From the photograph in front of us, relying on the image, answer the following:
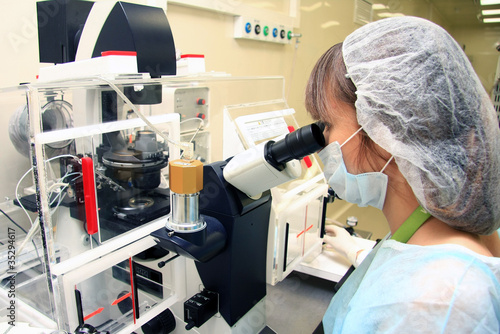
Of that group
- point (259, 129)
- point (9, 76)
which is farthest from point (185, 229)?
point (9, 76)

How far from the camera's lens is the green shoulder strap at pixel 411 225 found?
670mm

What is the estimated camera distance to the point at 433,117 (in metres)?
0.56

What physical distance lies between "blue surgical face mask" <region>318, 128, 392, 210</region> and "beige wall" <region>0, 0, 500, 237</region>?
0.34ft

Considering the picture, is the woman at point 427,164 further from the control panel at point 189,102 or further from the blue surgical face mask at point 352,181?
the control panel at point 189,102

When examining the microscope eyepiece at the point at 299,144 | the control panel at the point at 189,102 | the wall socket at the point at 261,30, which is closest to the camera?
the microscope eyepiece at the point at 299,144

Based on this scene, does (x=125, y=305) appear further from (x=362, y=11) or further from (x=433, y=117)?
(x=362, y=11)

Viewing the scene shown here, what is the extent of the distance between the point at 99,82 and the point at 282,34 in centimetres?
161

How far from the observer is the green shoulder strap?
0.67 metres

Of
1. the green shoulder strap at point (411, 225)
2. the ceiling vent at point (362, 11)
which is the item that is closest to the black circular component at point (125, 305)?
the green shoulder strap at point (411, 225)

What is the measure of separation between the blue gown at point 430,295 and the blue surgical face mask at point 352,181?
132 mm

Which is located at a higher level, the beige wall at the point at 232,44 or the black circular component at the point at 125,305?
the beige wall at the point at 232,44

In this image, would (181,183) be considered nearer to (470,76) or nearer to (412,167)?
(412,167)

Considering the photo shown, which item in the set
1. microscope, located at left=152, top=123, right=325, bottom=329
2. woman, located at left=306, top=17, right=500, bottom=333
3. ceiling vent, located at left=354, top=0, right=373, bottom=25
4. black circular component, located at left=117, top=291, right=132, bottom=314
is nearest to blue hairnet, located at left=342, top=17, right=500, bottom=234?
woman, located at left=306, top=17, right=500, bottom=333

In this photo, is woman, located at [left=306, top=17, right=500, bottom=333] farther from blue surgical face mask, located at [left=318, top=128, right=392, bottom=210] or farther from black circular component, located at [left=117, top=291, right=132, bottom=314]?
black circular component, located at [left=117, top=291, right=132, bottom=314]
